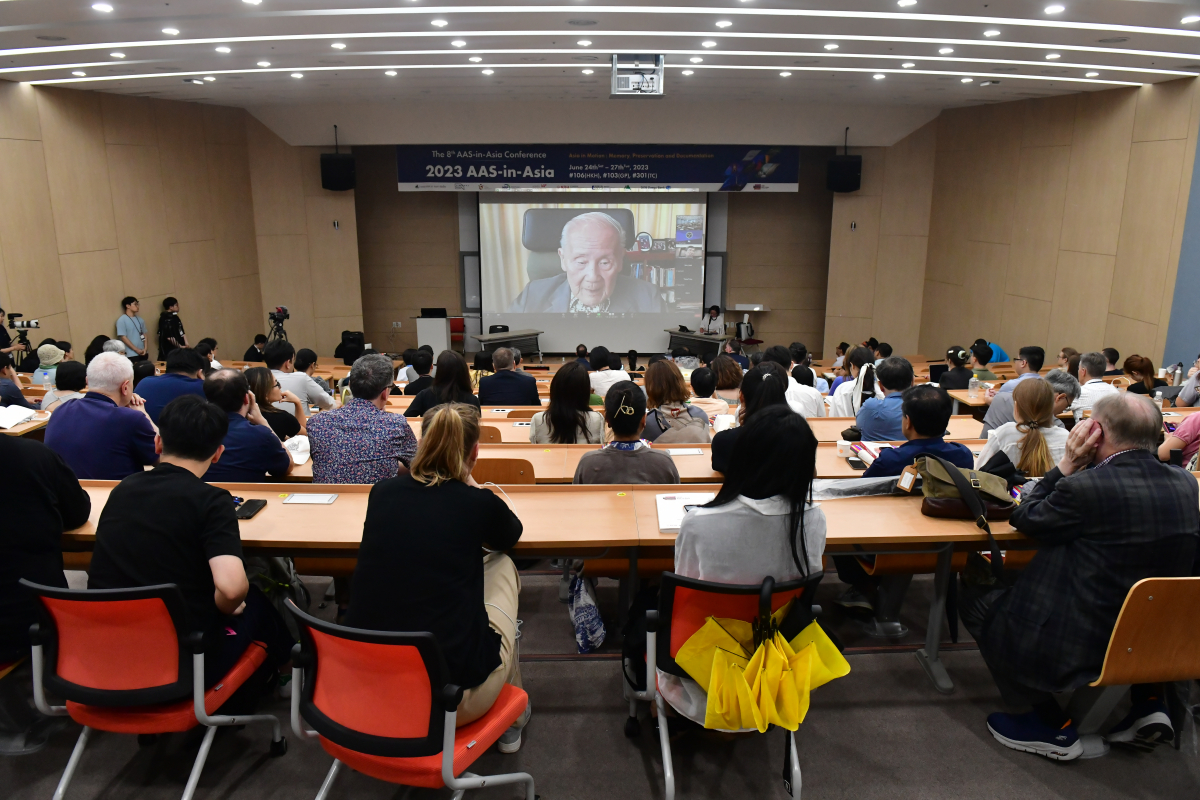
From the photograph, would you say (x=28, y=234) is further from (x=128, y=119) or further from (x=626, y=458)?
(x=626, y=458)

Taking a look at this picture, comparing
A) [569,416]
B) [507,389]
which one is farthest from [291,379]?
[569,416]

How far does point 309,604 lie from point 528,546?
1403mm

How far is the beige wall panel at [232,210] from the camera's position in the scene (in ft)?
36.7

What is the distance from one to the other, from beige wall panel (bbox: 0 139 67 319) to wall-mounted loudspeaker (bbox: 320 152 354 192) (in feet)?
12.8

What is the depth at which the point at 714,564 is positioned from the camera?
2.23 metres

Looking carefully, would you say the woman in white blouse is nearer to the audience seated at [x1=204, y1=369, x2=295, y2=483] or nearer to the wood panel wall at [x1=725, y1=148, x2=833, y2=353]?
the audience seated at [x1=204, y1=369, x2=295, y2=483]

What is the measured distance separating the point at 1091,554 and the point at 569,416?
2.49 meters

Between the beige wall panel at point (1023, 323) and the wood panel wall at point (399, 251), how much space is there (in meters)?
8.58

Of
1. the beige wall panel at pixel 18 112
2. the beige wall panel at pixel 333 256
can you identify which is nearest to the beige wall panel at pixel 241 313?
the beige wall panel at pixel 333 256

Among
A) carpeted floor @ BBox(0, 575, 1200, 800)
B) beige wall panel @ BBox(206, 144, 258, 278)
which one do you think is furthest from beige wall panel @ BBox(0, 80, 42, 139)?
carpeted floor @ BBox(0, 575, 1200, 800)

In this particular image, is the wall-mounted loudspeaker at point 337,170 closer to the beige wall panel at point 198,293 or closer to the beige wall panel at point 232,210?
the beige wall panel at point 232,210

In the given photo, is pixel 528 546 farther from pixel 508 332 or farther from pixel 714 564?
pixel 508 332

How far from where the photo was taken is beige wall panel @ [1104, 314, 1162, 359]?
26.3 ft

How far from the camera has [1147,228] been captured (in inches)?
322
